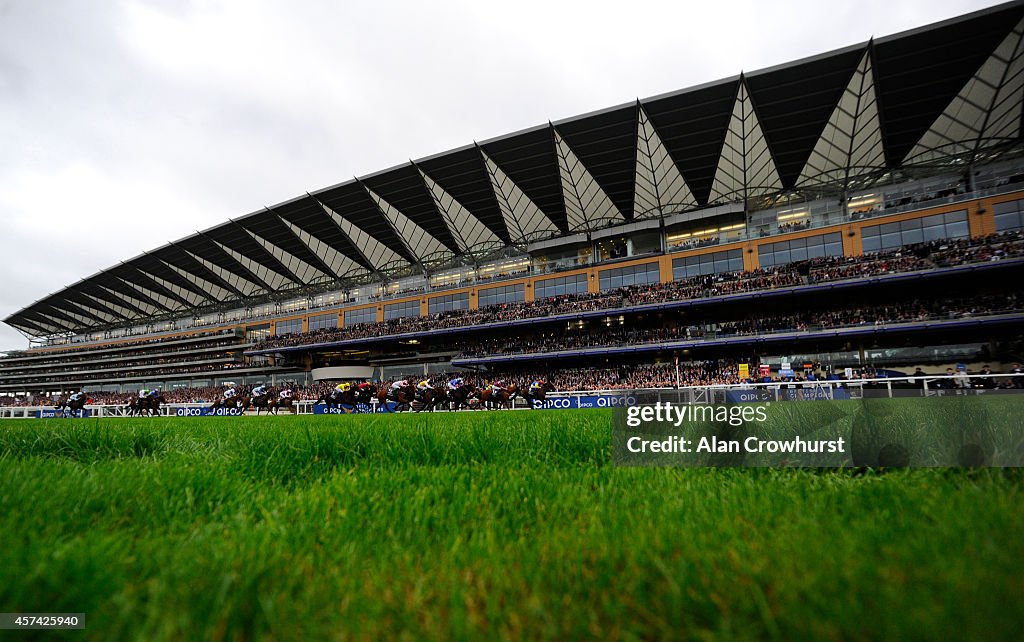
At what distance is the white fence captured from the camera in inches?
166

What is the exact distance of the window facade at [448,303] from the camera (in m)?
51.6

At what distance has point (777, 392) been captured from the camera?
404 centimetres

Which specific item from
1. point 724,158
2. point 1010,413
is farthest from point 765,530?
point 724,158

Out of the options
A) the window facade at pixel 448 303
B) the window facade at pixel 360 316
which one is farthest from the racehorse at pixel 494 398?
the window facade at pixel 360 316

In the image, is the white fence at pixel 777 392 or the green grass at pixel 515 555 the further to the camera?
the white fence at pixel 777 392

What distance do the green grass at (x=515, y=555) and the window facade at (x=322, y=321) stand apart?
199 ft

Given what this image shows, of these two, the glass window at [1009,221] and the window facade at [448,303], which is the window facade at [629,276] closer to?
the window facade at [448,303]

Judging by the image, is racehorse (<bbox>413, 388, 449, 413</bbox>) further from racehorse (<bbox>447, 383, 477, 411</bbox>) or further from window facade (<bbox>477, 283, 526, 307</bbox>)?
window facade (<bbox>477, 283, 526, 307</bbox>)

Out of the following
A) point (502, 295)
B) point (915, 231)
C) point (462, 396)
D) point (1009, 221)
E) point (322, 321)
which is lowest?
point (462, 396)

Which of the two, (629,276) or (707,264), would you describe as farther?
(629,276)

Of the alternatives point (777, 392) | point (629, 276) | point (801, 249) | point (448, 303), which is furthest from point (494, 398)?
point (448, 303)

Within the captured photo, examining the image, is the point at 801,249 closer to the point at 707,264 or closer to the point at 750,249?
the point at 750,249

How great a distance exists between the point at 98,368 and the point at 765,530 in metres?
104

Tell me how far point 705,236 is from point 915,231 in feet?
46.9
